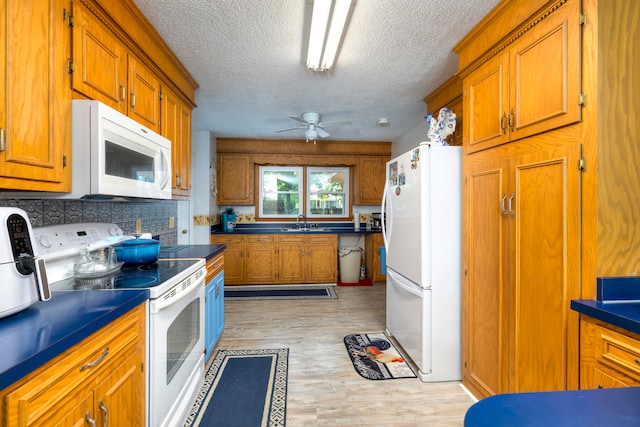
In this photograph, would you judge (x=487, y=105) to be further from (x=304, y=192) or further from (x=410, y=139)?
(x=304, y=192)

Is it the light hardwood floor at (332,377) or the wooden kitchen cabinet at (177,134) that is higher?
the wooden kitchen cabinet at (177,134)

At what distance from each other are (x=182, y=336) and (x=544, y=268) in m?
1.95

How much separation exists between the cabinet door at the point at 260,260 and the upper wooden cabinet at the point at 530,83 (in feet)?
10.7

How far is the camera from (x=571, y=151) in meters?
1.20

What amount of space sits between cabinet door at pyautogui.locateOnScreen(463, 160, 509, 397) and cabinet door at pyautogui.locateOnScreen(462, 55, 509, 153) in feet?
0.51

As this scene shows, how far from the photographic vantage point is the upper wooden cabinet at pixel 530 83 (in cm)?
121

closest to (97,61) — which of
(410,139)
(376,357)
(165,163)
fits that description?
(165,163)

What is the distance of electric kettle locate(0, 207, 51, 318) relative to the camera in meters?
0.86

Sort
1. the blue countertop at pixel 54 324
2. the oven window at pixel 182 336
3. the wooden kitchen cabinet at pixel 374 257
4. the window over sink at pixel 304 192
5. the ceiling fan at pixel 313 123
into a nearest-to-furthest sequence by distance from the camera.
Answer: the blue countertop at pixel 54 324 → the oven window at pixel 182 336 → the ceiling fan at pixel 313 123 → the wooden kitchen cabinet at pixel 374 257 → the window over sink at pixel 304 192

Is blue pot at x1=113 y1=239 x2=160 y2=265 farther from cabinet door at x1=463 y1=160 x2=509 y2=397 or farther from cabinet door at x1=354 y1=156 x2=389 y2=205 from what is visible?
cabinet door at x1=354 y1=156 x2=389 y2=205

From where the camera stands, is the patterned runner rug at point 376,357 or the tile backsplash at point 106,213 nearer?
the tile backsplash at point 106,213

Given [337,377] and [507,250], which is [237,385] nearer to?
[337,377]

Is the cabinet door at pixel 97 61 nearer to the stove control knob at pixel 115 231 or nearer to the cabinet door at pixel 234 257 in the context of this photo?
the stove control knob at pixel 115 231

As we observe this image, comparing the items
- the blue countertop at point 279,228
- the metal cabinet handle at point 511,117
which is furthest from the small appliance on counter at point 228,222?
the metal cabinet handle at point 511,117
